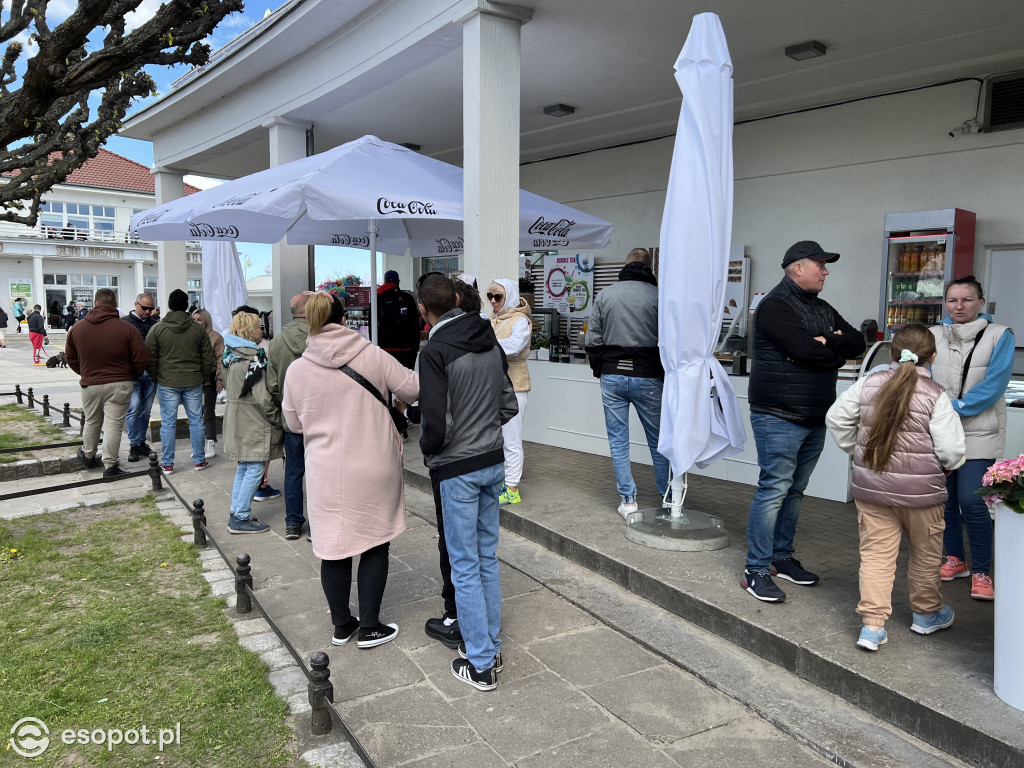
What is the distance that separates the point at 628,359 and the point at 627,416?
1.45ft

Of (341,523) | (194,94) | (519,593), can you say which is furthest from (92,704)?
(194,94)

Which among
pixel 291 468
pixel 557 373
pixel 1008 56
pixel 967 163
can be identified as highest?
pixel 1008 56

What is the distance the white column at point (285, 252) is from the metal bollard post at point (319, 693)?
307 inches

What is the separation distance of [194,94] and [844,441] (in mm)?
11529

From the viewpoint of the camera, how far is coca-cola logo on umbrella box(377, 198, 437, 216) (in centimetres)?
572

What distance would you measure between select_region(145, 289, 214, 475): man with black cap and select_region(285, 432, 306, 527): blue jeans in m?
2.59

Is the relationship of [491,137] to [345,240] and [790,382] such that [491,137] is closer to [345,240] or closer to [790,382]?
[345,240]

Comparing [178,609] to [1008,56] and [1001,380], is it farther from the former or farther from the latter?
[1008,56]

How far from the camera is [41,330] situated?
21781 millimetres

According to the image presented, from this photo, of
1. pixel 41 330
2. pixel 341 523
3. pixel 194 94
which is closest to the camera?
pixel 341 523

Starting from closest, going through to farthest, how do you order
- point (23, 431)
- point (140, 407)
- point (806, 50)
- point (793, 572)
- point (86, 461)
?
point (793, 572)
point (806, 50)
point (86, 461)
point (140, 407)
point (23, 431)

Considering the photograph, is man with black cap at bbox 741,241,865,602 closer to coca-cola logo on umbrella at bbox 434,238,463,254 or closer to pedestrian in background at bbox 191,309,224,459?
coca-cola logo on umbrella at bbox 434,238,463,254

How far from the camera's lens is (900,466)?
314 centimetres

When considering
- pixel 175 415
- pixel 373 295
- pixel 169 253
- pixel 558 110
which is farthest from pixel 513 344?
pixel 169 253
